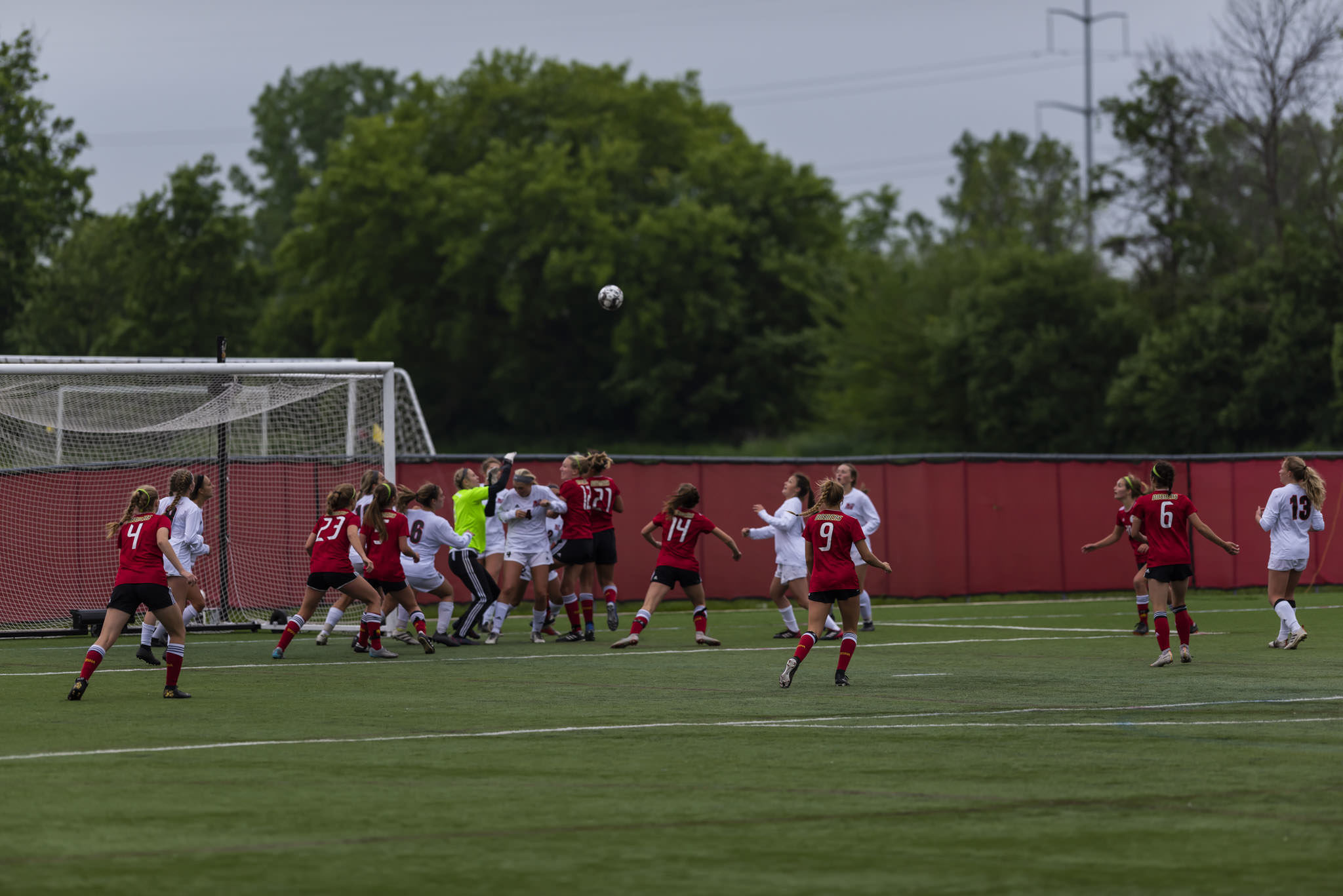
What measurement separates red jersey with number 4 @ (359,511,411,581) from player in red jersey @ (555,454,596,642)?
8.91ft

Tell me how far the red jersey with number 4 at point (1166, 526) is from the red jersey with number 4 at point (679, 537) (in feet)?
15.4

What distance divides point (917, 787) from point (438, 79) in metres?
61.9

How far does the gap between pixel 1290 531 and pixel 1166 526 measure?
2.72m

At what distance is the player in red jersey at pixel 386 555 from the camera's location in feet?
54.5

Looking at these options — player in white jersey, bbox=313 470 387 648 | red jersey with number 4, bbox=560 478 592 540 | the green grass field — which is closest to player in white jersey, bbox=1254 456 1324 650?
the green grass field

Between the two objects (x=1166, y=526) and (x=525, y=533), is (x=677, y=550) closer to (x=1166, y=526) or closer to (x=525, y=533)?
(x=525, y=533)

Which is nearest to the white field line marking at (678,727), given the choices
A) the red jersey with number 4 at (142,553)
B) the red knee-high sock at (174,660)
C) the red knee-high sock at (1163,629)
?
the red knee-high sock at (174,660)

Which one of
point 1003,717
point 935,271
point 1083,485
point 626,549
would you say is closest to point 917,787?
point 1003,717

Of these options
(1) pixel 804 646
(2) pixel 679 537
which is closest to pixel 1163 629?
(1) pixel 804 646

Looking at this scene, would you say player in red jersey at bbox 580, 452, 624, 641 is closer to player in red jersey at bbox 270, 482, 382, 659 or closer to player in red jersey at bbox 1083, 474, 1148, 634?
player in red jersey at bbox 270, 482, 382, 659

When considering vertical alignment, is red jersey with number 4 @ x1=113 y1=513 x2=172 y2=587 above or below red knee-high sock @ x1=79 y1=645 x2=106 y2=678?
above

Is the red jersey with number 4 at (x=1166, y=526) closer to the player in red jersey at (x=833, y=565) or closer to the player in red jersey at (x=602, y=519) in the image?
the player in red jersey at (x=833, y=565)

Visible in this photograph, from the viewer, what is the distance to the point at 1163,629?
15023mm

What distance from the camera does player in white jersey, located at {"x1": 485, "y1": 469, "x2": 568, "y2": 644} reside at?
18.7m
